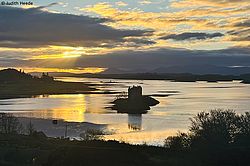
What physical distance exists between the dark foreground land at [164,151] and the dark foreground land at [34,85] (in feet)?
332

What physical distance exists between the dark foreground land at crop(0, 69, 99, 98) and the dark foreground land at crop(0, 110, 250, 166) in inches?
3984

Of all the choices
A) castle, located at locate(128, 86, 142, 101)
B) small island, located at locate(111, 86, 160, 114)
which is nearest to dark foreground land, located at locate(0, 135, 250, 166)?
small island, located at locate(111, 86, 160, 114)

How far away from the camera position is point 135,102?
271ft

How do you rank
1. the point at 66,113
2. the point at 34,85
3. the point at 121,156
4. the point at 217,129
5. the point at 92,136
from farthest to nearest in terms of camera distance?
the point at 34,85, the point at 66,113, the point at 92,136, the point at 217,129, the point at 121,156

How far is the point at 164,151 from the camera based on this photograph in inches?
857

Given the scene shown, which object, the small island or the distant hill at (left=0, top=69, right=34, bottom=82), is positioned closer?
the small island

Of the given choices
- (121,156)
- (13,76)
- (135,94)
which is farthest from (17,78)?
(121,156)

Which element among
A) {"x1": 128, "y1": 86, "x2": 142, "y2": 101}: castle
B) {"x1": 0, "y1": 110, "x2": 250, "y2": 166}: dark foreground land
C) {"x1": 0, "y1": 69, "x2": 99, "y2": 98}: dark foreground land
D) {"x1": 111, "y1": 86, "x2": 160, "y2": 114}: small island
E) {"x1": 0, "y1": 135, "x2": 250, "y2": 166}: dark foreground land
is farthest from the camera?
{"x1": 0, "y1": 69, "x2": 99, "y2": 98}: dark foreground land

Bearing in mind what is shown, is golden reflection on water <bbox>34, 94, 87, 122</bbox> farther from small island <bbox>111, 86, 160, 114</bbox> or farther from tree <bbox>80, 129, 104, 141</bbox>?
tree <bbox>80, 129, 104, 141</bbox>

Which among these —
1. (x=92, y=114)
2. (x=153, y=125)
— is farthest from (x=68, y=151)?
(x=92, y=114)

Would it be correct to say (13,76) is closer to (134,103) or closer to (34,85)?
(34,85)

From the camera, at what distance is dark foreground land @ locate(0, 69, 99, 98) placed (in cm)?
12975

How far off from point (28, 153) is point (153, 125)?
2815 centimetres

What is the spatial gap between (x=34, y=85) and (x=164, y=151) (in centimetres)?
12886
